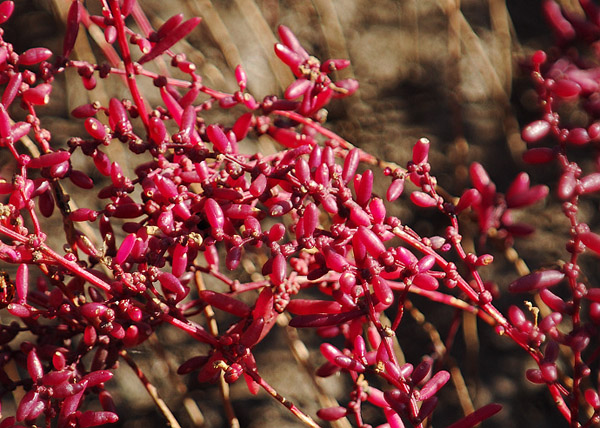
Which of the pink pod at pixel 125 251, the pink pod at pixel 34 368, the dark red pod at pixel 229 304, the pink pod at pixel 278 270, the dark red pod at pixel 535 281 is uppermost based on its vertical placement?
the pink pod at pixel 125 251

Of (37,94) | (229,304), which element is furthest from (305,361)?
(37,94)

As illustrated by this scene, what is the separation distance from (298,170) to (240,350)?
0.62ft

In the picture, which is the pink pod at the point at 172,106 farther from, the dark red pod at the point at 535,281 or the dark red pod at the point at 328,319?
the dark red pod at the point at 535,281

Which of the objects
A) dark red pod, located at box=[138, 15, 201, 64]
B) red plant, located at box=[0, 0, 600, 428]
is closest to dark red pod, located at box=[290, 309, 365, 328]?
red plant, located at box=[0, 0, 600, 428]

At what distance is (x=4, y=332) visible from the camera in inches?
26.3

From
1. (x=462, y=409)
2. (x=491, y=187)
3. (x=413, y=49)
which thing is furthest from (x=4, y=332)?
(x=413, y=49)

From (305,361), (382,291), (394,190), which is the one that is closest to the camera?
(382,291)

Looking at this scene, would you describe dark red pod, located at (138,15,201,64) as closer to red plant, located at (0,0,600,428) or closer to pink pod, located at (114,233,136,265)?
red plant, located at (0,0,600,428)

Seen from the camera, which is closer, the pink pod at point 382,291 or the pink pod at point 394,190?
the pink pod at point 382,291

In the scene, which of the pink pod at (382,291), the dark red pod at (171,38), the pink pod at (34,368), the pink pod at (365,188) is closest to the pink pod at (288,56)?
the dark red pod at (171,38)

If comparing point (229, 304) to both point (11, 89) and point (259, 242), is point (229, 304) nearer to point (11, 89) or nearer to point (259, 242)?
point (259, 242)

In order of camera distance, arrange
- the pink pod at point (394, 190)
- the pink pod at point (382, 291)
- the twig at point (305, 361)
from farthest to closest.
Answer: the twig at point (305, 361) < the pink pod at point (394, 190) < the pink pod at point (382, 291)

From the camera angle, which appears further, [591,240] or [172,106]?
[172,106]

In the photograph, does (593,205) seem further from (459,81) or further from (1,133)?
(1,133)
